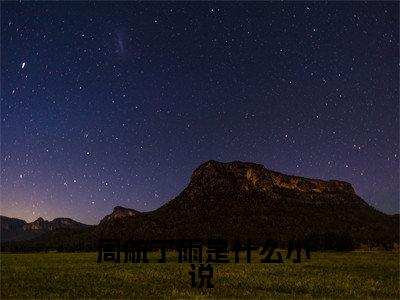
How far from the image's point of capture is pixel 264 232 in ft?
589

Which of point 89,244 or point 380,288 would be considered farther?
point 89,244

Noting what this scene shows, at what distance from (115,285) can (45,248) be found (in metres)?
174

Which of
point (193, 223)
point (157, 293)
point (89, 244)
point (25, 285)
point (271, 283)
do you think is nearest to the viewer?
point (157, 293)

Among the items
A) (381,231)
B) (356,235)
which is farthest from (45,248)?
(381,231)

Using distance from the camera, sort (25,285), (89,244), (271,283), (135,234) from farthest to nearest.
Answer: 1. (135,234)
2. (89,244)
3. (271,283)
4. (25,285)

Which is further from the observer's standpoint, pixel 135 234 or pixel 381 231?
pixel 381 231

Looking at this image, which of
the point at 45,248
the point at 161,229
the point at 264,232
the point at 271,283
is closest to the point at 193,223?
the point at 161,229

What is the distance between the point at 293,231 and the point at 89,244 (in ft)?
239

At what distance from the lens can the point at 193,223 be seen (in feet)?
639

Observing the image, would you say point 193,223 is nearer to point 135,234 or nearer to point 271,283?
point 135,234

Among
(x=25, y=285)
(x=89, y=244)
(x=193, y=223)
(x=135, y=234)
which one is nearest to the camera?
(x=25, y=285)

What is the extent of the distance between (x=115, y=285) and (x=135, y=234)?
159 m

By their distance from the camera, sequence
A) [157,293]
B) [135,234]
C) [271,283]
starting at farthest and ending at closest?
[135,234] < [271,283] < [157,293]

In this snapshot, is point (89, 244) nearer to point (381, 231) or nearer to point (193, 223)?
point (193, 223)
